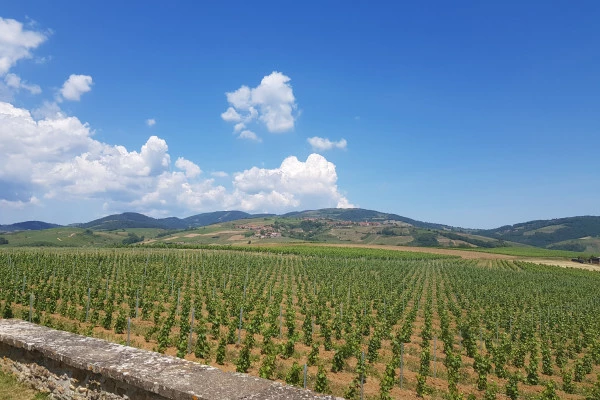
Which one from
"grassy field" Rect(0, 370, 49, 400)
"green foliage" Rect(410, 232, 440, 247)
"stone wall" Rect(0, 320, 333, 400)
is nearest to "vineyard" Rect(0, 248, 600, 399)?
"stone wall" Rect(0, 320, 333, 400)

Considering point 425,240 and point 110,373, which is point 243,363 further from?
point 425,240

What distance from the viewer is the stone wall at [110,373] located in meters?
5.45

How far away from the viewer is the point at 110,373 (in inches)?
236

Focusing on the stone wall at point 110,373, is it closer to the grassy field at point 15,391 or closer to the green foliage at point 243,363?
A: the grassy field at point 15,391

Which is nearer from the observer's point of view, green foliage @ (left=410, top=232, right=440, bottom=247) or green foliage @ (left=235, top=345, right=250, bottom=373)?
green foliage @ (left=235, top=345, right=250, bottom=373)

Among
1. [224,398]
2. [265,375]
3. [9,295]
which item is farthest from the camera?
[9,295]

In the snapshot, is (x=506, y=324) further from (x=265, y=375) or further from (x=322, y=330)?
(x=265, y=375)

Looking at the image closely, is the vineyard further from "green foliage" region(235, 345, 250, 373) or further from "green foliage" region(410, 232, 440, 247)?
"green foliage" region(410, 232, 440, 247)

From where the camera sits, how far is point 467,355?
19.8m

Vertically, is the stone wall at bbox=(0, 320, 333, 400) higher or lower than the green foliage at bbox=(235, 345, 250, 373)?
higher

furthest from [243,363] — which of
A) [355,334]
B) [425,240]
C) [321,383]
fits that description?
[425,240]

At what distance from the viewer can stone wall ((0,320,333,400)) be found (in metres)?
5.45

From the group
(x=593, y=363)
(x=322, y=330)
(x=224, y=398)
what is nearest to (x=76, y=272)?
(x=322, y=330)

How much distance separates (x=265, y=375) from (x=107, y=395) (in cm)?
619
